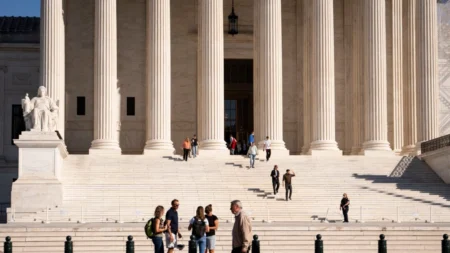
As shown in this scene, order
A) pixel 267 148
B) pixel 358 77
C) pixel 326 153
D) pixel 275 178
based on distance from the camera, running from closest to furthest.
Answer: pixel 275 178 → pixel 267 148 → pixel 326 153 → pixel 358 77

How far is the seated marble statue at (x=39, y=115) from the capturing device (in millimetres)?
54250

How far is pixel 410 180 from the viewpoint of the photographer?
2327 inches

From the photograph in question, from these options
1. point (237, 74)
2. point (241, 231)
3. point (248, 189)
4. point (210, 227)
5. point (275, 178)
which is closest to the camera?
point (241, 231)

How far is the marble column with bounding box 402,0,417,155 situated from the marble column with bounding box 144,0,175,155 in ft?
54.2

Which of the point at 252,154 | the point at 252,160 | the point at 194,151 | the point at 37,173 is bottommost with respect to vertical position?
the point at 37,173

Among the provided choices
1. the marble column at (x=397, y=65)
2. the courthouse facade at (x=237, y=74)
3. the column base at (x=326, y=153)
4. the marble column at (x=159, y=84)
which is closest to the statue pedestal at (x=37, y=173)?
the courthouse facade at (x=237, y=74)

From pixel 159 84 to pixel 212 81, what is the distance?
3.28 m

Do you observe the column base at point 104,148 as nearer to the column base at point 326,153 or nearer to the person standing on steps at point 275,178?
the column base at point 326,153

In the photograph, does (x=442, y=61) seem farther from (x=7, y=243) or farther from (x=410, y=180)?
(x=7, y=243)

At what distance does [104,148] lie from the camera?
2502 inches

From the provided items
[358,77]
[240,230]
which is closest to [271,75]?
[358,77]

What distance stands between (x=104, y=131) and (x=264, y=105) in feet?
33.1

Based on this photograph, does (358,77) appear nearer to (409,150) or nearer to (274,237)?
(409,150)

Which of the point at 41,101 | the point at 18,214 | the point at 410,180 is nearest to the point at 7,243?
the point at 18,214
